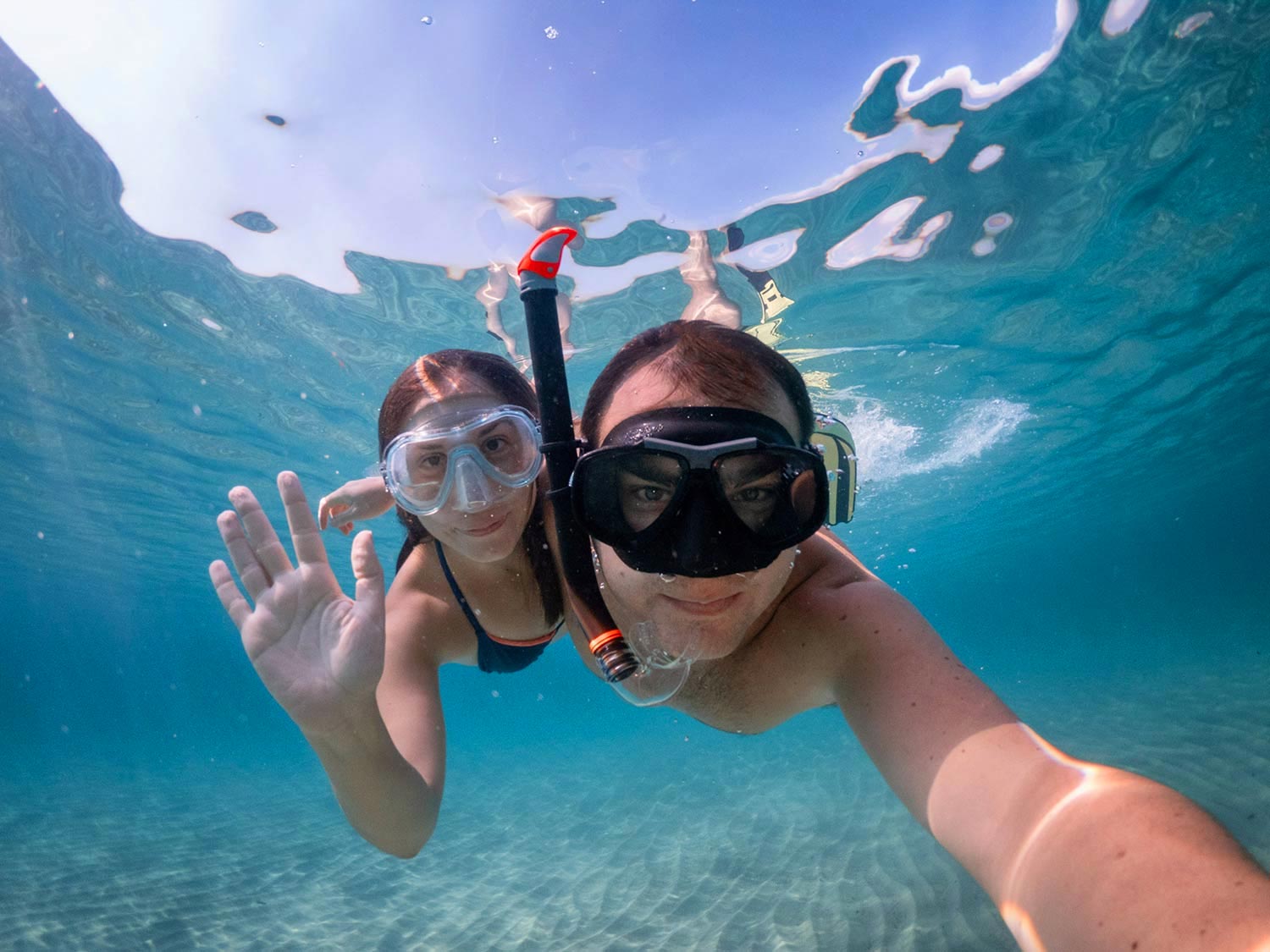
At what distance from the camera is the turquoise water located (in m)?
8.54

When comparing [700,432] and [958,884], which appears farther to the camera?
[958,884]

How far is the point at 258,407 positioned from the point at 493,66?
458 inches

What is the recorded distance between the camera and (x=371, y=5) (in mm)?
6418

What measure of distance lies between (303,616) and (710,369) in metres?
2.16

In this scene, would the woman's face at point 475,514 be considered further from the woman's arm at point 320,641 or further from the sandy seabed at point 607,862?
the sandy seabed at point 607,862

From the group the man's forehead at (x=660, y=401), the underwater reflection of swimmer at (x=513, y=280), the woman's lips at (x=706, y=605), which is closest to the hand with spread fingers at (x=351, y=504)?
the underwater reflection of swimmer at (x=513, y=280)

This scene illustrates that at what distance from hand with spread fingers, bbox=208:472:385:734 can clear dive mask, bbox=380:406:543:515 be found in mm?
1211

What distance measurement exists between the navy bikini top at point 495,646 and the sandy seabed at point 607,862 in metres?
4.92

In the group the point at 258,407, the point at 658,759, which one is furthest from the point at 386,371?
the point at 658,759

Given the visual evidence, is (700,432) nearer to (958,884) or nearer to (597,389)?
(597,389)

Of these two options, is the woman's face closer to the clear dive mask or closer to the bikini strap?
the clear dive mask

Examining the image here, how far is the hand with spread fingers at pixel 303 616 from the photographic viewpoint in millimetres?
2748

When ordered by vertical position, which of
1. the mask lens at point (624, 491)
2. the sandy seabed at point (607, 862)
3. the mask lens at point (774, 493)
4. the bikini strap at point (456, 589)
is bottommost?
the sandy seabed at point (607, 862)

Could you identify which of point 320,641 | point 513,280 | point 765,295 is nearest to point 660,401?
point 320,641
